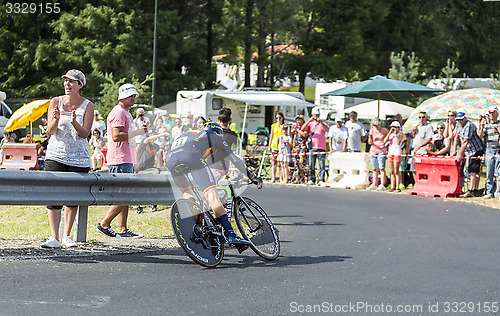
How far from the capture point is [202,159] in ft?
27.1

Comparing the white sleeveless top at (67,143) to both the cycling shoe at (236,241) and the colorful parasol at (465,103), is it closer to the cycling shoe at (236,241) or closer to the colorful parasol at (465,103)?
the cycling shoe at (236,241)

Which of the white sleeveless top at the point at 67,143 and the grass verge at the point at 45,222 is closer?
the white sleeveless top at the point at 67,143

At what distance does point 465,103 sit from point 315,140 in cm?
393

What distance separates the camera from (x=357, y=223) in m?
12.9

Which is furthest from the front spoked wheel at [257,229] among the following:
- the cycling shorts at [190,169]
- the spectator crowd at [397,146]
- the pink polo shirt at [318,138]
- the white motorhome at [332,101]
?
the white motorhome at [332,101]

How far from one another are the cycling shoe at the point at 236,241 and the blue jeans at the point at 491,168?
995 cm

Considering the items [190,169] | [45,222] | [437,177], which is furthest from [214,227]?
[437,177]

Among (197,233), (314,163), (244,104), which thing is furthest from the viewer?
(244,104)

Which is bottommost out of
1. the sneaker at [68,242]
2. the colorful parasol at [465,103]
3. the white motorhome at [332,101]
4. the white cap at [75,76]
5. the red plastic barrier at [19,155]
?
the sneaker at [68,242]

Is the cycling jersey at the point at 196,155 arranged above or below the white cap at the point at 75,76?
below

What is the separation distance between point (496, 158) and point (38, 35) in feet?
134

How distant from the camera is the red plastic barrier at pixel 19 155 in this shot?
2291cm

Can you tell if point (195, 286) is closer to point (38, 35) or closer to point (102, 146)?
point (102, 146)

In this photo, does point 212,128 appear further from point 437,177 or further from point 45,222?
point 437,177
